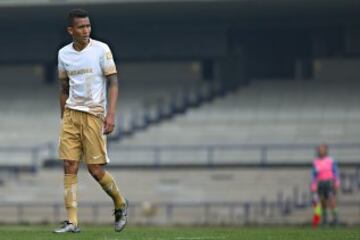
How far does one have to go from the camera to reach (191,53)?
136 ft

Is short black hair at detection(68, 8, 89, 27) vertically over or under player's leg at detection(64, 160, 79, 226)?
over

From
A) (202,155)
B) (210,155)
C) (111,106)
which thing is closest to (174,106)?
(202,155)

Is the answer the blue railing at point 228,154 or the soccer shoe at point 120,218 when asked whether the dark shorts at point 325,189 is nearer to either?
the blue railing at point 228,154

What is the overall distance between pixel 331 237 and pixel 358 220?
645 inches

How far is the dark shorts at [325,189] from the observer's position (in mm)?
25703

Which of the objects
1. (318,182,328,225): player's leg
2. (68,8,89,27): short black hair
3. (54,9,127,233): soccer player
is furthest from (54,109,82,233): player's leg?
(318,182,328,225): player's leg

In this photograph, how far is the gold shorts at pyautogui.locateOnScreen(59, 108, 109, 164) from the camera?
13.3 metres

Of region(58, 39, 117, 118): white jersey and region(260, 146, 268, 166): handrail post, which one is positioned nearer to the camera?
region(58, 39, 117, 118): white jersey

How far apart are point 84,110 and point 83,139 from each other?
0.92 ft

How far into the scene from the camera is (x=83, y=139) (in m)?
13.3

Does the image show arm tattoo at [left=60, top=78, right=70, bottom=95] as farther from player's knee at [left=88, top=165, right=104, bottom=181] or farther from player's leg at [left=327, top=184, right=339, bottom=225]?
player's leg at [left=327, top=184, right=339, bottom=225]

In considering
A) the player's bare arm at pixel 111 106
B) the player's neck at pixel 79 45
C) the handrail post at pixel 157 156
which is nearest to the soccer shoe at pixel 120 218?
the player's bare arm at pixel 111 106

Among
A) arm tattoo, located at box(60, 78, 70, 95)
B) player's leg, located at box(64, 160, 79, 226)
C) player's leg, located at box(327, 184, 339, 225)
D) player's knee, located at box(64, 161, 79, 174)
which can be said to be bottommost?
player's leg, located at box(327, 184, 339, 225)

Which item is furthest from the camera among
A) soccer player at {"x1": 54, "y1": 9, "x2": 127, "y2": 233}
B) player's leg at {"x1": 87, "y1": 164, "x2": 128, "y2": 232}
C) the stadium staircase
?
the stadium staircase
